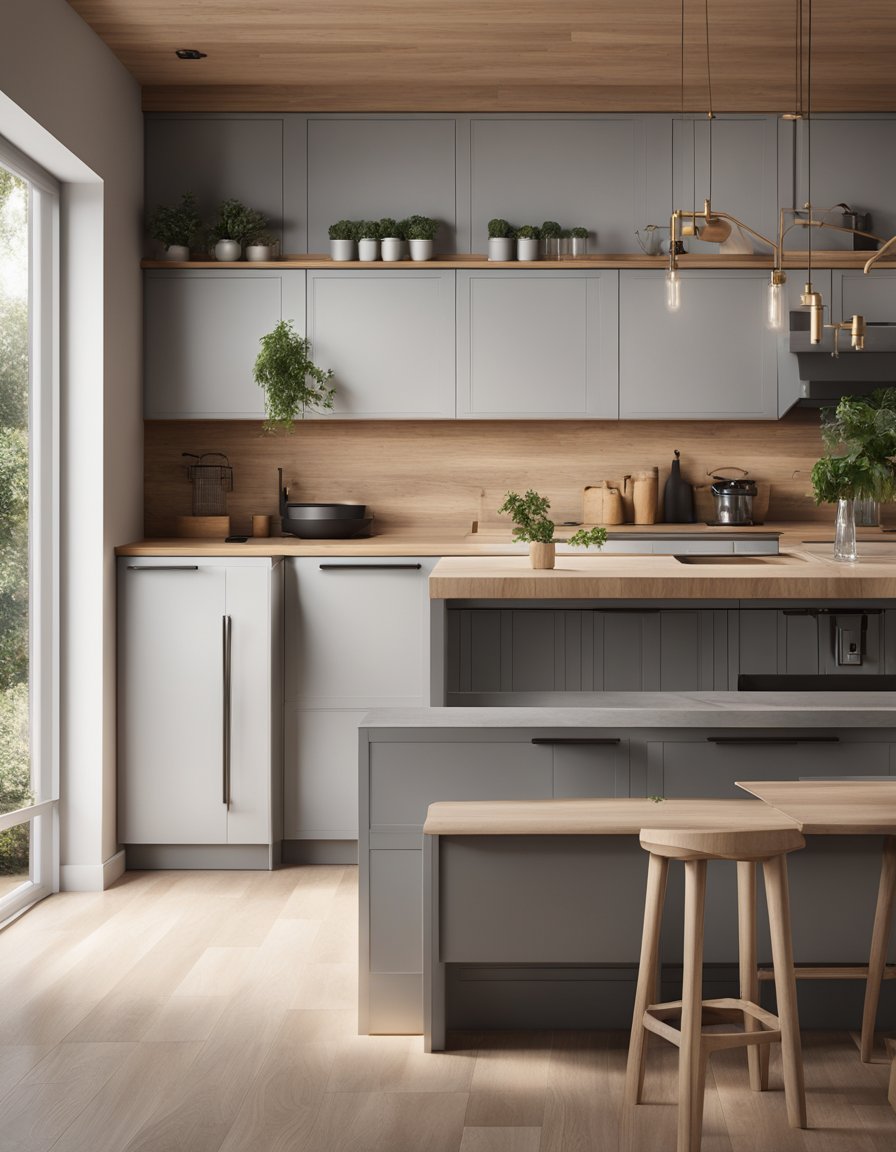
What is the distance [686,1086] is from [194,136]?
412cm

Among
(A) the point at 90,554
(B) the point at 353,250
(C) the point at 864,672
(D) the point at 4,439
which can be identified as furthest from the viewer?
(B) the point at 353,250

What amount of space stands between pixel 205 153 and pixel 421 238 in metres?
0.96

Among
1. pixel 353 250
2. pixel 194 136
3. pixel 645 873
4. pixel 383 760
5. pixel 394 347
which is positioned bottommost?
pixel 645 873

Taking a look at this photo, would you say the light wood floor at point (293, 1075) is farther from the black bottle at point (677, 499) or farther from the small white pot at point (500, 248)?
the small white pot at point (500, 248)

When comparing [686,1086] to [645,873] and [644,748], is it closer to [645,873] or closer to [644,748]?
[645,873]

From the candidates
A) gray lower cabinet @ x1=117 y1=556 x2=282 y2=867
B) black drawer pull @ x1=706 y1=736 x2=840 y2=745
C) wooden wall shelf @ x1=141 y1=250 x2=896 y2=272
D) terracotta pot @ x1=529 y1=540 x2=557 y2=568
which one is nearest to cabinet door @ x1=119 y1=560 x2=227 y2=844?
gray lower cabinet @ x1=117 y1=556 x2=282 y2=867

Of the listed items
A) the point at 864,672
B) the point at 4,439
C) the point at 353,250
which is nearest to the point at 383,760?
the point at 864,672

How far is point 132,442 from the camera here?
15.4ft

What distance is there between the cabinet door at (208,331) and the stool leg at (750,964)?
3.08 m

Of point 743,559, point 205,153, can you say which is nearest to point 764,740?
point 743,559

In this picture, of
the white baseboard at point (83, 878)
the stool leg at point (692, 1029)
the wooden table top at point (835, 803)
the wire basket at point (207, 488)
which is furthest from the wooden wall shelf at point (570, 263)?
Result: the stool leg at point (692, 1029)

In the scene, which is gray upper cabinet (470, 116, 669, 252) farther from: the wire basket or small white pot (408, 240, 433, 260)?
the wire basket

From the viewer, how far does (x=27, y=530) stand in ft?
13.0

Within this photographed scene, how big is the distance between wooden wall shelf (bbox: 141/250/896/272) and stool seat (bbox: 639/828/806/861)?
308cm
